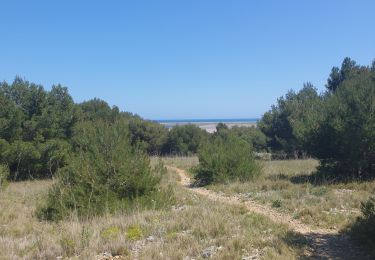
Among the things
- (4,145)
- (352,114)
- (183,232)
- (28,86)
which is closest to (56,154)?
(4,145)

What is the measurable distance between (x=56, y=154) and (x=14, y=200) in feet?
38.6

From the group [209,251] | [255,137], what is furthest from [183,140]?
[209,251]

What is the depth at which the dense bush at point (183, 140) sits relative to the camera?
43375mm

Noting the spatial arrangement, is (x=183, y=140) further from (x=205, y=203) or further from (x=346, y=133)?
(x=205, y=203)

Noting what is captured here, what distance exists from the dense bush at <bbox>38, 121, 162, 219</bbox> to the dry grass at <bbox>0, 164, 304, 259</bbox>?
71cm

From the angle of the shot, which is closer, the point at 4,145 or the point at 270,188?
the point at 270,188

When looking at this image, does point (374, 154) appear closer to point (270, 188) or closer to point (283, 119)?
point (270, 188)

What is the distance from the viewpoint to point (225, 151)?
56.1ft

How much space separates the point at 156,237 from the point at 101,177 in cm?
317

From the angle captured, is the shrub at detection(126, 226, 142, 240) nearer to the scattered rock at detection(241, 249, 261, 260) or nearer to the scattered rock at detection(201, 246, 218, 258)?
the scattered rock at detection(201, 246, 218, 258)

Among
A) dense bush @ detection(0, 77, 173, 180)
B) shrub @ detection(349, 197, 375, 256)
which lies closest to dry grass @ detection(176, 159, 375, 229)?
shrub @ detection(349, 197, 375, 256)

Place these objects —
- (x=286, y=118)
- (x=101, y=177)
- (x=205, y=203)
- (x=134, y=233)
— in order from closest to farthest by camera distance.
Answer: (x=134, y=233) < (x=101, y=177) < (x=205, y=203) < (x=286, y=118)

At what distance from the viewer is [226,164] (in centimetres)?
1678

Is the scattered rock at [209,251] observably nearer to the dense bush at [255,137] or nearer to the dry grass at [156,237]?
the dry grass at [156,237]
